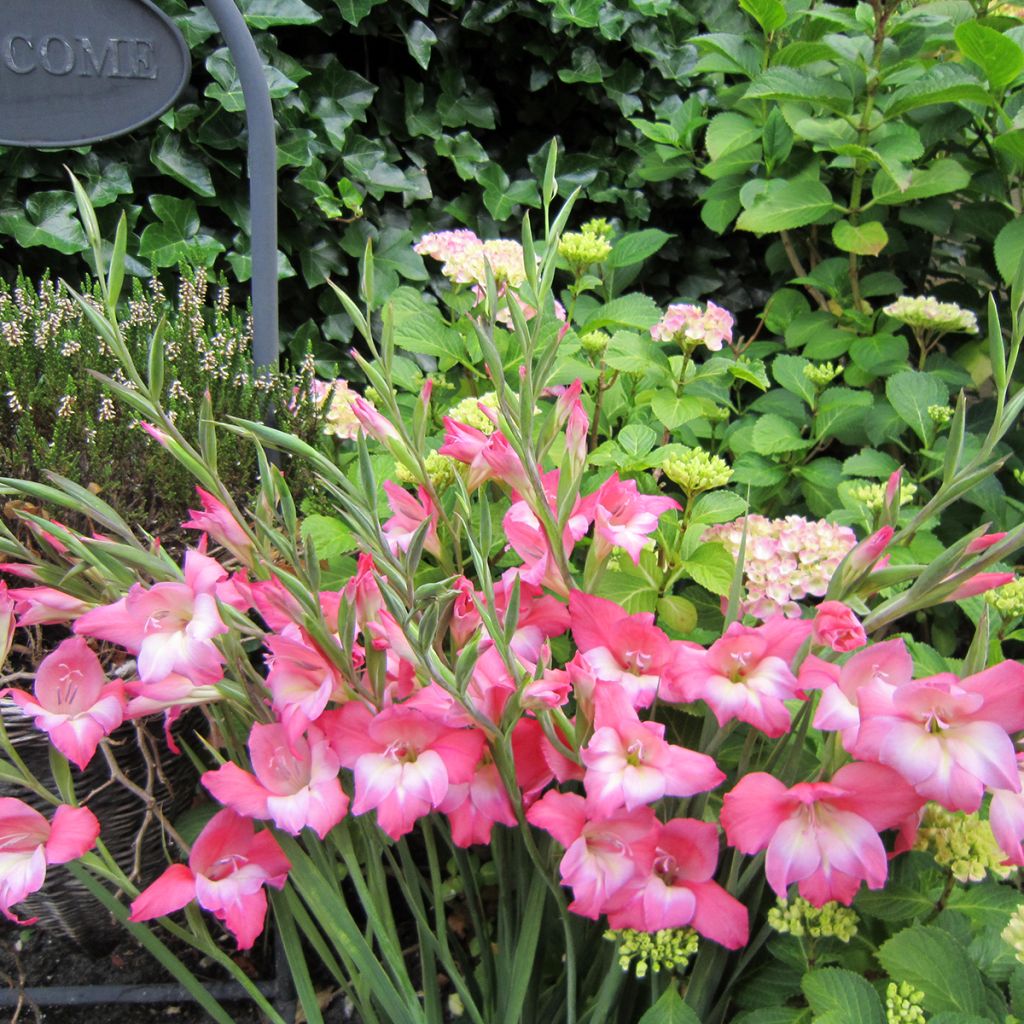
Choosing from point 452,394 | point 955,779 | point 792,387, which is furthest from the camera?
point 452,394

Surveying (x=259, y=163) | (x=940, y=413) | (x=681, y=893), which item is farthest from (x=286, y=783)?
(x=940, y=413)

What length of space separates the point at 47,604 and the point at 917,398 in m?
1.35

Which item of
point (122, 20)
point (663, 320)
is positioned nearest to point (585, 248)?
point (663, 320)

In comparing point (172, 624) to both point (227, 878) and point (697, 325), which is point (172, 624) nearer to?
point (227, 878)

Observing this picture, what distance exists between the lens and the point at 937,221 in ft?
6.43

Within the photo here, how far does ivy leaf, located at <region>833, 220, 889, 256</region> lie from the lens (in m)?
1.84

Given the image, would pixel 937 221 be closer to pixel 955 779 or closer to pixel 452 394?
pixel 452 394

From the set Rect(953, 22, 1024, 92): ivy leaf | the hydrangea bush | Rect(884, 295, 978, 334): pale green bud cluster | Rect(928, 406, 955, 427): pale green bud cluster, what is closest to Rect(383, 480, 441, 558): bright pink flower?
the hydrangea bush

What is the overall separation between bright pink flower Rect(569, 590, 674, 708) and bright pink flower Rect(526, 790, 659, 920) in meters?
0.12

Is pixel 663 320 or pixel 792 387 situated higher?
pixel 663 320

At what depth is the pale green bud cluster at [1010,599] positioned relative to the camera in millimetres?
1113

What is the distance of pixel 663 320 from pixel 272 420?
2.00ft

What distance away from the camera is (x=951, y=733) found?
27.2 inches

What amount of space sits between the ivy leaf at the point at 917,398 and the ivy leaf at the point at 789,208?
1.34 ft
